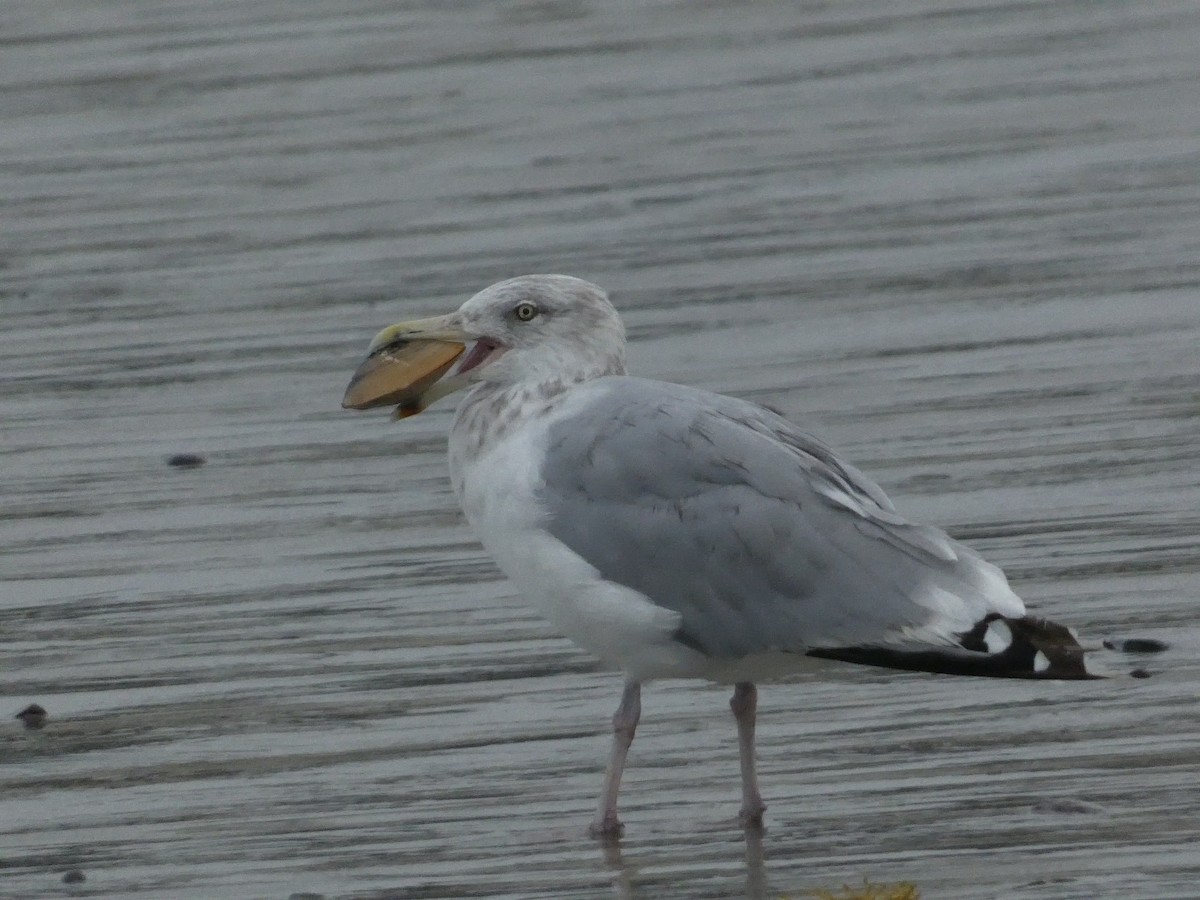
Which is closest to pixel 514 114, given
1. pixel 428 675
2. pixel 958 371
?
pixel 958 371

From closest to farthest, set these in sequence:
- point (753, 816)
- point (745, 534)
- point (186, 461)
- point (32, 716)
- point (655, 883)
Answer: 1. point (655, 883)
2. point (753, 816)
3. point (745, 534)
4. point (32, 716)
5. point (186, 461)

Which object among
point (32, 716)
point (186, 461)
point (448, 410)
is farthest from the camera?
point (448, 410)

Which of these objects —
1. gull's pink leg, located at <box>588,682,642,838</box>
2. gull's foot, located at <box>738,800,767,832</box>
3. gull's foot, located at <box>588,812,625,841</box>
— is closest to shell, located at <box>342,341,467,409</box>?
gull's pink leg, located at <box>588,682,642,838</box>

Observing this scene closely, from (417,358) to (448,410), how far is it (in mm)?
2940

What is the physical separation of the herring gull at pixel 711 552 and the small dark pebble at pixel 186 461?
2.57 metres

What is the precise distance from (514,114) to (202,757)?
776 cm

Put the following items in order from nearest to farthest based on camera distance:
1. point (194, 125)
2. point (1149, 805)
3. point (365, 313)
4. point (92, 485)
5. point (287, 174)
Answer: point (1149, 805)
point (92, 485)
point (365, 313)
point (287, 174)
point (194, 125)

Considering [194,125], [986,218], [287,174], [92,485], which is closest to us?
[92,485]

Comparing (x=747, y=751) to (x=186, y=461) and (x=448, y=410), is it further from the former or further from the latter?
(x=448, y=410)

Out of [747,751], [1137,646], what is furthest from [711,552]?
[1137,646]

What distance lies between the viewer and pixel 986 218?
439 inches

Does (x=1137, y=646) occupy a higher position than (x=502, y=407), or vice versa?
(x=502, y=407)

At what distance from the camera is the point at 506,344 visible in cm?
639

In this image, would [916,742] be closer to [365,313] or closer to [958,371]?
[958,371]
